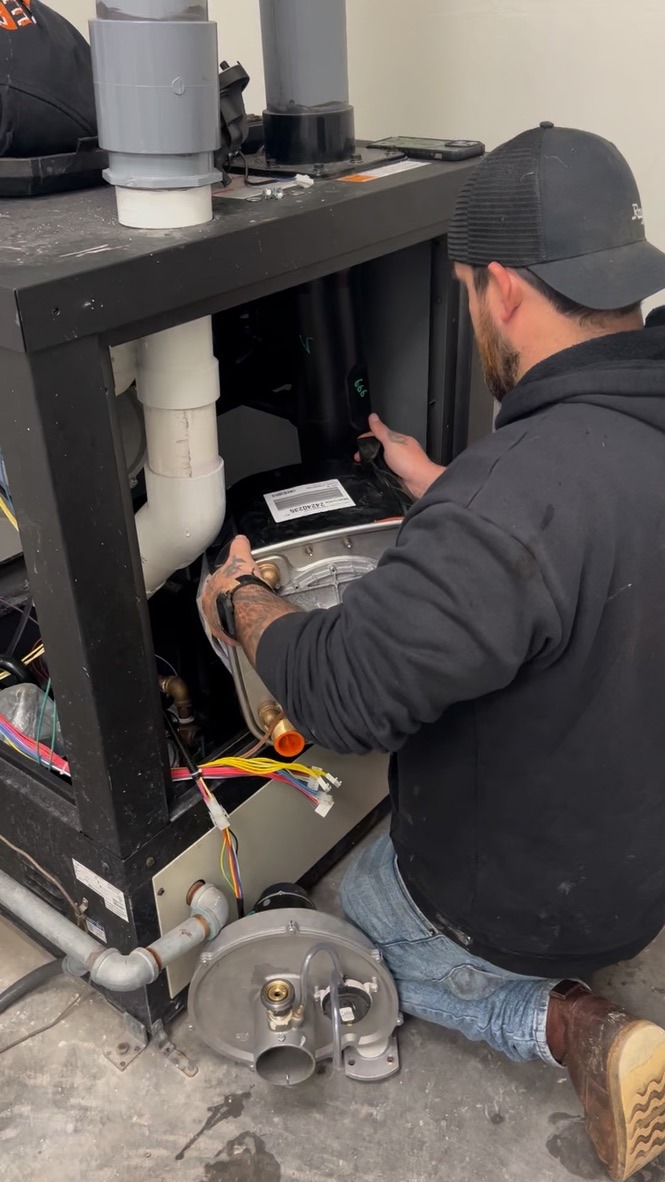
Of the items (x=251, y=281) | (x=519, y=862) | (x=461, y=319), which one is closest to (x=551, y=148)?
(x=251, y=281)

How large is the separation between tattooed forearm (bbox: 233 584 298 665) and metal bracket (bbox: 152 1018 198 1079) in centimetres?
55

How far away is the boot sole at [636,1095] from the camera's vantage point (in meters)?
0.94

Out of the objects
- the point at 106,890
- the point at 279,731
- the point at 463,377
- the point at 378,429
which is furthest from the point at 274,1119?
the point at 463,377

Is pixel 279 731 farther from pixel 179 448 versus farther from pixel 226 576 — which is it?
pixel 179 448

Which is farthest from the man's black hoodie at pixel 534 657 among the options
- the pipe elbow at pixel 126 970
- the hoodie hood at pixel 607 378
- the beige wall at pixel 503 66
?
the beige wall at pixel 503 66

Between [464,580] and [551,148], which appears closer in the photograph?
[464,580]

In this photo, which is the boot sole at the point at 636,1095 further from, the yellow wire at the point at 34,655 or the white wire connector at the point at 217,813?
the yellow wire at the point at 34,655

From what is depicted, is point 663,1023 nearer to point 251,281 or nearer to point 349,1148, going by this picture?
point 349,1148

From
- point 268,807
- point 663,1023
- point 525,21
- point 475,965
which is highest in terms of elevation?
point 525,21

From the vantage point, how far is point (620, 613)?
29.8 inches

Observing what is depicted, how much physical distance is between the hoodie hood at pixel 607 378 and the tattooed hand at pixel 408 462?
39 cm

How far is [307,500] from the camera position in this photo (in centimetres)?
110

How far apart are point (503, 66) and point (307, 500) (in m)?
0.87

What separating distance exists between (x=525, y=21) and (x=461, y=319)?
576 millimetres
